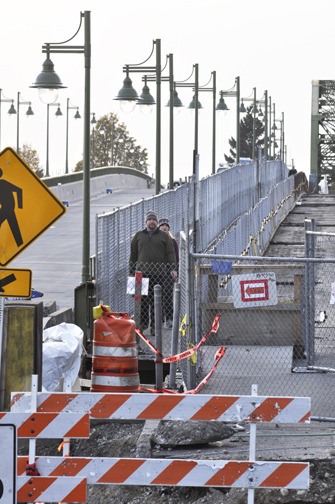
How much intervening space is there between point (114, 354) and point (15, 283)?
14.5ft

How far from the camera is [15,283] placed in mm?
11500

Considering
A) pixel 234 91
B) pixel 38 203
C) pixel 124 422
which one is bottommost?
pixel 124 422

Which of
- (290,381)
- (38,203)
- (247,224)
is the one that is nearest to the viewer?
A: (38,203)

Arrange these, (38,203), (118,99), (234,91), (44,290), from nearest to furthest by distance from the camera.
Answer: (38,203) → (118,99) → (44,290) → (234,91)

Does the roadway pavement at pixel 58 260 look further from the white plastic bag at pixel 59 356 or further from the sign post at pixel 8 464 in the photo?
the sign post at pixel 8 464

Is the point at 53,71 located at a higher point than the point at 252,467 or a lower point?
higher

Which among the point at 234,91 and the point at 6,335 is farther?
the point at 234,91

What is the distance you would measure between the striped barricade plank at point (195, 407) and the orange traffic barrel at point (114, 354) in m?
5.32

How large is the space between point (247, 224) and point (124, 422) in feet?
70.6

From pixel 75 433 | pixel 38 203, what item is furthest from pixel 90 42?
pixel 75 433

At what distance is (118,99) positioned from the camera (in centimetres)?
2931

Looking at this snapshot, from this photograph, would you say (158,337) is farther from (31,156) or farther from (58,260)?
(31,156)

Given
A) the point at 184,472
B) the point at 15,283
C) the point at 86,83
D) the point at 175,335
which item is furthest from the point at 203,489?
the point at 86,83

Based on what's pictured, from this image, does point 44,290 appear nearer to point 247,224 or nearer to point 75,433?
point 247,224
